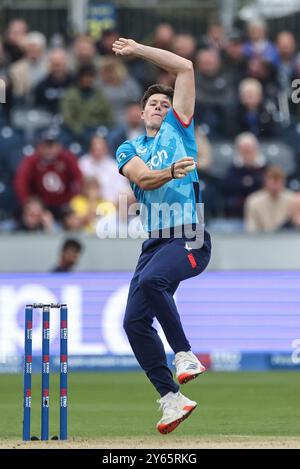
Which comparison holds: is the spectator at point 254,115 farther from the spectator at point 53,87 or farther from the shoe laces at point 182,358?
the shoe laces at point 182,358

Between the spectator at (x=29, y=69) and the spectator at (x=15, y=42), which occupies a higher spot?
the spectator at (x=15, y=42)

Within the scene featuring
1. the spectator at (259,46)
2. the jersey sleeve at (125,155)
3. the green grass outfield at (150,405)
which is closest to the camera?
the jersey sleeve at (125,155)

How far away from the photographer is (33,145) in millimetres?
18797

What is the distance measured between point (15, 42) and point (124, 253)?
15.6 feet

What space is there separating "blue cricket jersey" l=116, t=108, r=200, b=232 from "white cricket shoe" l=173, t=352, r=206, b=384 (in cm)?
101

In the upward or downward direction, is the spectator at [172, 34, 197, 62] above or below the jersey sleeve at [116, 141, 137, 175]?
above

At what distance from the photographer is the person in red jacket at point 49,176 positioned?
706 inches

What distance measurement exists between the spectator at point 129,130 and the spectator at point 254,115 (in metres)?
1.67

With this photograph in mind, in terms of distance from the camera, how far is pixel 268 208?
18031 mm

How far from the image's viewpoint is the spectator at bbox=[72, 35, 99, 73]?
19859mm

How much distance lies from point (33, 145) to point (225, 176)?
2.86 meters

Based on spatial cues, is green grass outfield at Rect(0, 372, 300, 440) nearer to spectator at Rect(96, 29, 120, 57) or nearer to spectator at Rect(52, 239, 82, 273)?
spectator at Rect(52, 239, 82, 273)

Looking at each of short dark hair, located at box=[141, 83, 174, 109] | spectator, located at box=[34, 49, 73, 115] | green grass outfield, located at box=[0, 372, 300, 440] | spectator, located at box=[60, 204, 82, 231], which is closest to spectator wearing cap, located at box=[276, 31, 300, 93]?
spectator, located at box=[34, 49, 73, 115]

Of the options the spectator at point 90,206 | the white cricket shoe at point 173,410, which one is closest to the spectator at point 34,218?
the spectator at point 90,206
